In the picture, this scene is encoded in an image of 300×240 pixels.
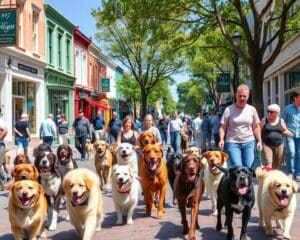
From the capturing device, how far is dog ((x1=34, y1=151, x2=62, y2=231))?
7433 mm

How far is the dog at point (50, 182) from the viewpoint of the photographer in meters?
7.43

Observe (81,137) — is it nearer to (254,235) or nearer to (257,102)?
(257,102)

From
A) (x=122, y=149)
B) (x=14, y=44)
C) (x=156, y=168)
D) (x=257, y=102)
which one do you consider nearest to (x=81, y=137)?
(x=14, y=44)

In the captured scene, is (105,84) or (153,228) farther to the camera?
(105,84)

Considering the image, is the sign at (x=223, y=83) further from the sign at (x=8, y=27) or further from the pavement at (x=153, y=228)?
the pavement at (x=153, y=228)

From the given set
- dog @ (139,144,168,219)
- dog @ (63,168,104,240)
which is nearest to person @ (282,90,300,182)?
dog @ (139,144,168,219)

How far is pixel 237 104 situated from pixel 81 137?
11544 millimetres

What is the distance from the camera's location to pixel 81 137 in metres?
18.7

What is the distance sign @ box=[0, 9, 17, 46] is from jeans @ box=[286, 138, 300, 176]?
12123 mm

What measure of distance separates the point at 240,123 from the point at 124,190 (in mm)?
2047

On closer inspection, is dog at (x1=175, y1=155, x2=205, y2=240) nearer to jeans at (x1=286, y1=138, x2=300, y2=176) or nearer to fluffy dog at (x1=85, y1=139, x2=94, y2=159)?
jeans at (x1=286, y1=138, x2=300, y2=176)

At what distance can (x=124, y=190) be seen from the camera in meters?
7.38

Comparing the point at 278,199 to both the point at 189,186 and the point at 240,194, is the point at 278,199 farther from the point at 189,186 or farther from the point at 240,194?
the point at 189,186

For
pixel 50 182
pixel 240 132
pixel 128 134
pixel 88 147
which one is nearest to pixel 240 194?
pixel 240 132
